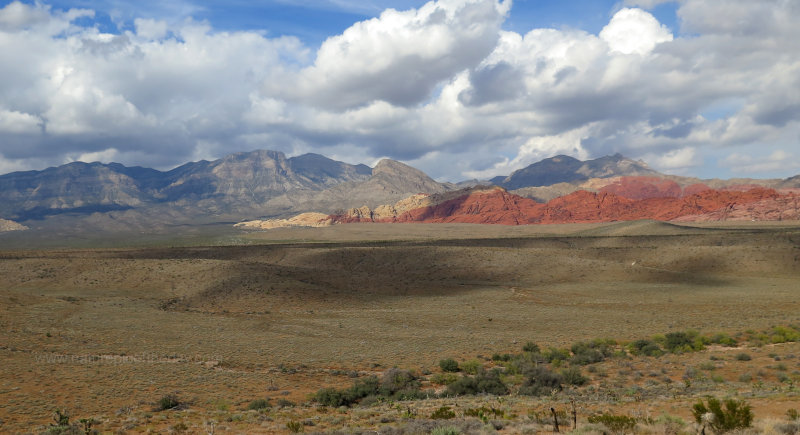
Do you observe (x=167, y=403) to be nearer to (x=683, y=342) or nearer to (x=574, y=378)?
(x=574, y=378)

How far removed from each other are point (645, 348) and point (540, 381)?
10.1 meters

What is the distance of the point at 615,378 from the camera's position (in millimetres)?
22250

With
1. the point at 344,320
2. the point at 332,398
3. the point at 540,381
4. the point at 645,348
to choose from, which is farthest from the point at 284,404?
the point at 344,320

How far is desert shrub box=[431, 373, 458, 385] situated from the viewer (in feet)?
74.0

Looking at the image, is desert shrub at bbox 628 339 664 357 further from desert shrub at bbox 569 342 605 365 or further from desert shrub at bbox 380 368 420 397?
desert shrub at bbox 380 368 420 397

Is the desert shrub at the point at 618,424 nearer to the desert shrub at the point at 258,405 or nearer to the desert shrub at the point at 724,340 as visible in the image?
the desert shrub at the point at 258,405

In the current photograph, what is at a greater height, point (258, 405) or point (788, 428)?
point (788, 428)

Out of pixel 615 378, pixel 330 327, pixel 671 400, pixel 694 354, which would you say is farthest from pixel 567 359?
pixel 330 327

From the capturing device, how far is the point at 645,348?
2758 cm

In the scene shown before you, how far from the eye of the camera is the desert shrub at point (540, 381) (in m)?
20.1

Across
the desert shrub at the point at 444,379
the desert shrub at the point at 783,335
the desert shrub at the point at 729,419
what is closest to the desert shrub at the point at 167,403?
the desert shrub at the point at 444,379

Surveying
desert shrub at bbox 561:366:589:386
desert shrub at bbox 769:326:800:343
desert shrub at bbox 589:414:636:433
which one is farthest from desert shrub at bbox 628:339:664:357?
desert shrub at bbox 589:414:636:433

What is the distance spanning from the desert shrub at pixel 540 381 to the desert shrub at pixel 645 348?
8.81 meters

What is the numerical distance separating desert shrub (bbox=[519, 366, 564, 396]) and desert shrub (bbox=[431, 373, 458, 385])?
3.27 meters
